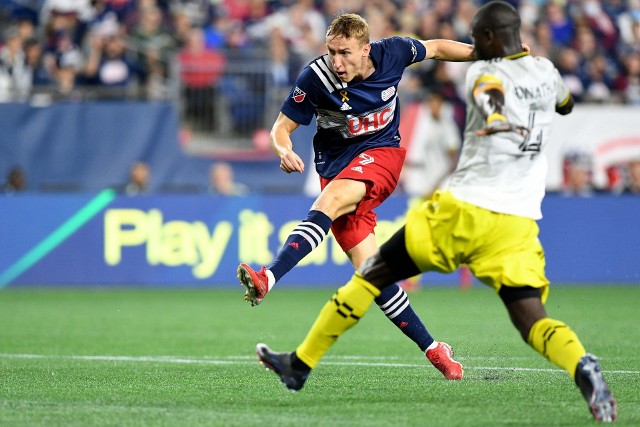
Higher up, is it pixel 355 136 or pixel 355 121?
pixel 355 121

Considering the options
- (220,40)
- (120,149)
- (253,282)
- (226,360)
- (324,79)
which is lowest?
(120,149)

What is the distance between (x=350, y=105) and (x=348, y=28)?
0.56 meters

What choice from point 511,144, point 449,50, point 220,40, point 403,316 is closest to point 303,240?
point 403,316

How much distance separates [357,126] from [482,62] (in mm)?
1912

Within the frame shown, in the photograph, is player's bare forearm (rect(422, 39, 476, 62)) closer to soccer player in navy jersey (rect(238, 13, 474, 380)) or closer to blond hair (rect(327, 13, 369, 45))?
soccer player in navy jersey (rect(238, 13, 474, 380))

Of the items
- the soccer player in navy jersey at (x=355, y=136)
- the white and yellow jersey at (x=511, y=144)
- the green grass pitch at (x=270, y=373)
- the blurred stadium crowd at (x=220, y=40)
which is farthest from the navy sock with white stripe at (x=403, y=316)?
the blurred stadium crowd at (x=220, y=40)

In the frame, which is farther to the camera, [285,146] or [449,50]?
[449,50]

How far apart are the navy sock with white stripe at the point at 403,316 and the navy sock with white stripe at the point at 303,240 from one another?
0.60 meters

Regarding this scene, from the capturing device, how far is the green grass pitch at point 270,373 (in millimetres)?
5605

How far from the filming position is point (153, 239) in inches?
614

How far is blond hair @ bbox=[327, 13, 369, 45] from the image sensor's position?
6.92m

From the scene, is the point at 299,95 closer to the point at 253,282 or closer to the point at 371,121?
the point at 371,121

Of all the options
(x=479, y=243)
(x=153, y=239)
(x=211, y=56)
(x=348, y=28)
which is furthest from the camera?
A: (x=211, y=56)

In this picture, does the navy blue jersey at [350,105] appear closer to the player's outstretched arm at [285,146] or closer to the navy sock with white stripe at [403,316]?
the player's outstretched arm at [285,146]
